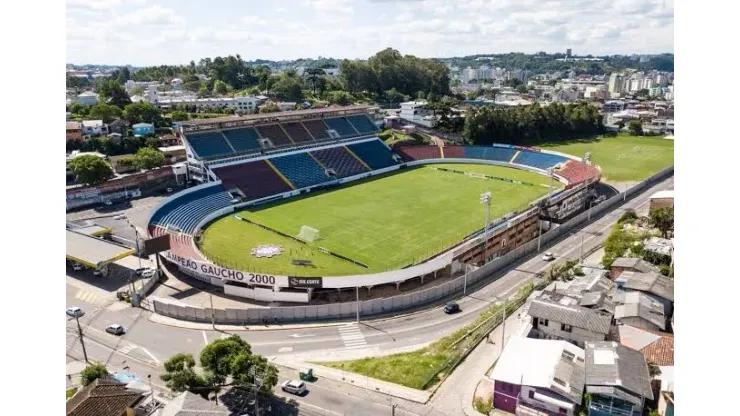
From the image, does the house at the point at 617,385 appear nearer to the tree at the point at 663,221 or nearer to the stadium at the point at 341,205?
the stadium at the point at 341,205

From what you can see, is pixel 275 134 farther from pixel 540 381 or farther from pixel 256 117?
pixel 540 381

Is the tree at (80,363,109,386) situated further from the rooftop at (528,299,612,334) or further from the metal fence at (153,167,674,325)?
the rooftop at (528,299,612,334)

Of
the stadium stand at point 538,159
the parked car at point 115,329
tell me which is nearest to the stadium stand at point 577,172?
the stadium stand at point 538,159

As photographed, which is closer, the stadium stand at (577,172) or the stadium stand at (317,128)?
the stadium stand at (577,172)

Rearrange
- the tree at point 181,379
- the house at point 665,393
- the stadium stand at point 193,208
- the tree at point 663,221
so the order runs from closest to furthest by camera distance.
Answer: the house at point 665,393 → the tree at point 181,379 → the tree at point 663,221 → the stadium stand at point 193,208

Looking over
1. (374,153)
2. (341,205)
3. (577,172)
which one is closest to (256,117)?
(374,153)

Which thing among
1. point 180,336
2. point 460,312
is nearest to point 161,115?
point 180,336
